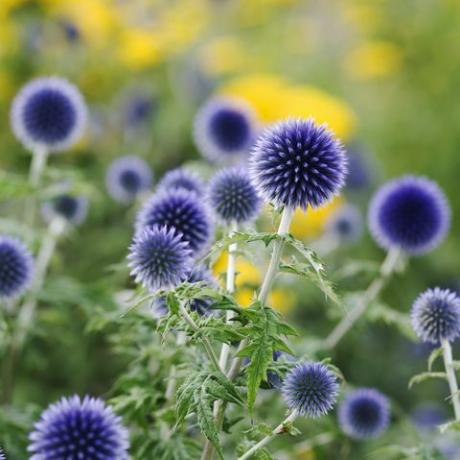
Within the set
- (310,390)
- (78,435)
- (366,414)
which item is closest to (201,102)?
(366,414)

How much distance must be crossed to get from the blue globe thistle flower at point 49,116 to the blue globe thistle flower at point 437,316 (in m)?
1.87

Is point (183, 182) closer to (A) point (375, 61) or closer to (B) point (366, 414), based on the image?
(B) point (366, 414)

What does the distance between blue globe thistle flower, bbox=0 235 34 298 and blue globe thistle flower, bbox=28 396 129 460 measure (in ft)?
2.99

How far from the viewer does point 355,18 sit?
691cm

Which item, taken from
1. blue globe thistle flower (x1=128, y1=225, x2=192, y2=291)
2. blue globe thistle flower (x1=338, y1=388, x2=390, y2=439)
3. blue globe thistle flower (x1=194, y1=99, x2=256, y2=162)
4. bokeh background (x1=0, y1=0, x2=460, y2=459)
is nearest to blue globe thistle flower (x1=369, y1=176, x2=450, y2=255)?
bokeh background (x1=0, y1=0, x2=460, y2=459)

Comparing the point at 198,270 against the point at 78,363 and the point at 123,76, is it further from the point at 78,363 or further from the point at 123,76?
the point at 123,76

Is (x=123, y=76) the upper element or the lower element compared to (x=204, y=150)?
upper

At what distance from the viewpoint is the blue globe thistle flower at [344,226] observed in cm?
398

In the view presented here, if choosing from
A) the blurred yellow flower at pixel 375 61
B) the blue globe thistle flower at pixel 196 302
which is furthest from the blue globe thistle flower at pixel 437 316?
the blurred yellow flower at pixel 375 61

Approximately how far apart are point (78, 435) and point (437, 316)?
3.58ft

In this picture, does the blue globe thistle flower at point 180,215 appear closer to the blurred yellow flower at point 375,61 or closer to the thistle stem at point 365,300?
the thistle stem at point 365,300

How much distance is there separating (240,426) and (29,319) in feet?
3.23

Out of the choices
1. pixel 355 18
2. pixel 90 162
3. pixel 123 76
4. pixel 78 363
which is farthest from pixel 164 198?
pixel 355 18

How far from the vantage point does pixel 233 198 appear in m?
2.32
